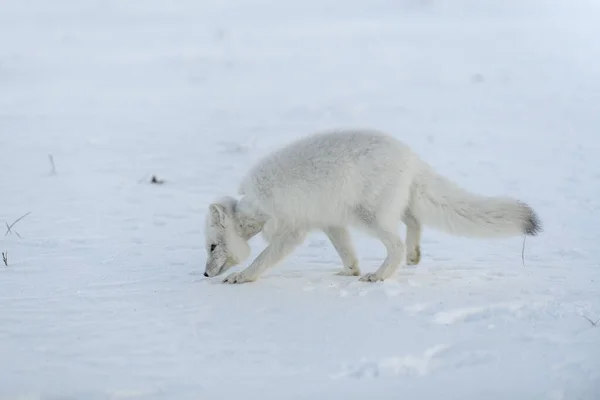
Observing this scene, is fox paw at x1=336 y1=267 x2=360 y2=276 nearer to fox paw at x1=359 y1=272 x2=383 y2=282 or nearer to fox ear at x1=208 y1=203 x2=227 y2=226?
fox paw at x1=359 y1=272 x2=383 y2=282

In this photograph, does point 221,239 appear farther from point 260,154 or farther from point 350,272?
point 260,154

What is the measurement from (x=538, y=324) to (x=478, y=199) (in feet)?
4.35

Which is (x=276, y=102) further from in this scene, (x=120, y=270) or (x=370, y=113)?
(x=120, y=270)

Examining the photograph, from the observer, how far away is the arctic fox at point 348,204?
501 cm

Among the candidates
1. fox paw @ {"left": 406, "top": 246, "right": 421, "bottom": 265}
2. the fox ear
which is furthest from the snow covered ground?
the fox ear

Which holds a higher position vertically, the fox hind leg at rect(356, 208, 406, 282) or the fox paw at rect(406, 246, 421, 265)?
the fox hind leg at rect(356, 208, 406, 282)

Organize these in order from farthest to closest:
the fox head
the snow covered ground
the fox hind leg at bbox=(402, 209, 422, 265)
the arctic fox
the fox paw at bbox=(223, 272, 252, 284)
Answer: the fox hind leg at bbox=(402, 209, 422, 265)
the fox head
the fox paw at bbox=(223, 272, 252, 284)
the arctic fox
the snow covered ground

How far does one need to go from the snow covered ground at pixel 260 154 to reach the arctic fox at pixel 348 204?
0.82ft

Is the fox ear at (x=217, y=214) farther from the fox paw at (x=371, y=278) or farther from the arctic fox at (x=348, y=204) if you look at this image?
the fox paw at (x=371, y=278)

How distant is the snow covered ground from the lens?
139 inches

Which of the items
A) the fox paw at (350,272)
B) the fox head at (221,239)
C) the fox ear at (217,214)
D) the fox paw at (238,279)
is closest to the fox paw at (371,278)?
the fox paw at (350,272)

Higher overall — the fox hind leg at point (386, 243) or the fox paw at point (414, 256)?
the fox hind leg at point (386, 243)

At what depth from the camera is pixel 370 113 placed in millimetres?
11047

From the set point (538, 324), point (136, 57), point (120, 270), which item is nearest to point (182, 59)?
point (136, 57)
